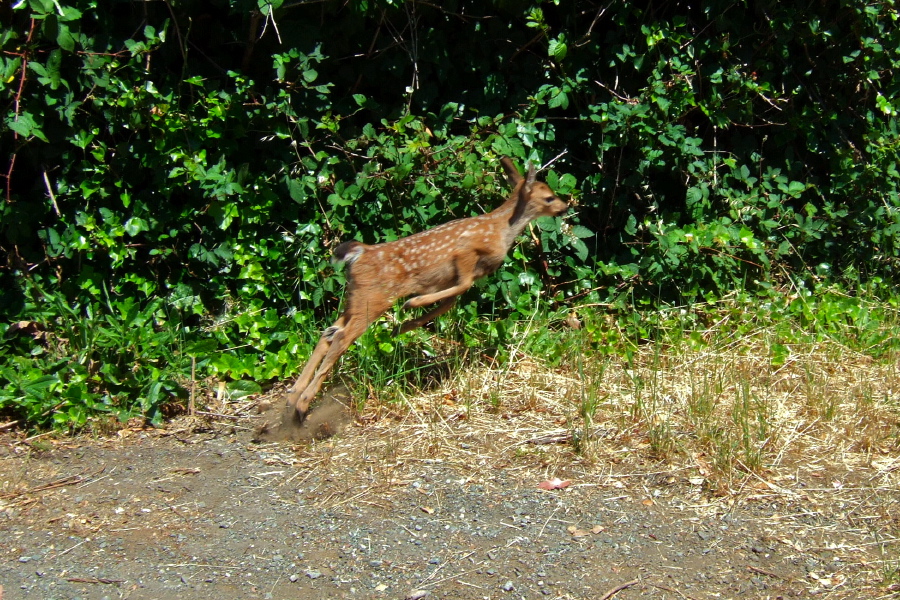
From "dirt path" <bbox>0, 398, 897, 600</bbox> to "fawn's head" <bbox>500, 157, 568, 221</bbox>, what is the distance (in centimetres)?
164

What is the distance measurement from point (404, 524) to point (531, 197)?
2.62 metres

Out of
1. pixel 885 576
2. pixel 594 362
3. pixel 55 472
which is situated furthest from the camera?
pixel 594 362

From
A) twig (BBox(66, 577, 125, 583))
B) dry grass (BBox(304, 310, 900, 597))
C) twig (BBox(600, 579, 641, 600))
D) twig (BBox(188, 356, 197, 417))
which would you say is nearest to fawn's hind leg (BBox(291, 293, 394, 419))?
dry grass (BBox(304, 310, 900, 597))

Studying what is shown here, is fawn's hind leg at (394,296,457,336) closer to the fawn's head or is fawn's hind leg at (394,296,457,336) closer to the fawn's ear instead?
the fawn's head

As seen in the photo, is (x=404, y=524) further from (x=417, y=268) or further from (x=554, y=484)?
(x=417, y=268)

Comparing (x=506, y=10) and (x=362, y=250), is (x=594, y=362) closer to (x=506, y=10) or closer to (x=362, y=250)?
(x=362, y=250)

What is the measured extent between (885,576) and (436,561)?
1930 mm

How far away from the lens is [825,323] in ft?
23.0

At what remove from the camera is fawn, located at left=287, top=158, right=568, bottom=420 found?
5.77 metres

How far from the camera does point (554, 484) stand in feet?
16.7

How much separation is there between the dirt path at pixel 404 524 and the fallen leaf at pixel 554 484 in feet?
0.12

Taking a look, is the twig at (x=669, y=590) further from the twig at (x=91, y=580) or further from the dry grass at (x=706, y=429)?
the twig at (x=91, y=580)

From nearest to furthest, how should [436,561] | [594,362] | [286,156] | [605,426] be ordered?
Result: [436,561], [605,426], [594,362], [286,156]

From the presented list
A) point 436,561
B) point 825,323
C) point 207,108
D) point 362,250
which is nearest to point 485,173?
point 362,250
